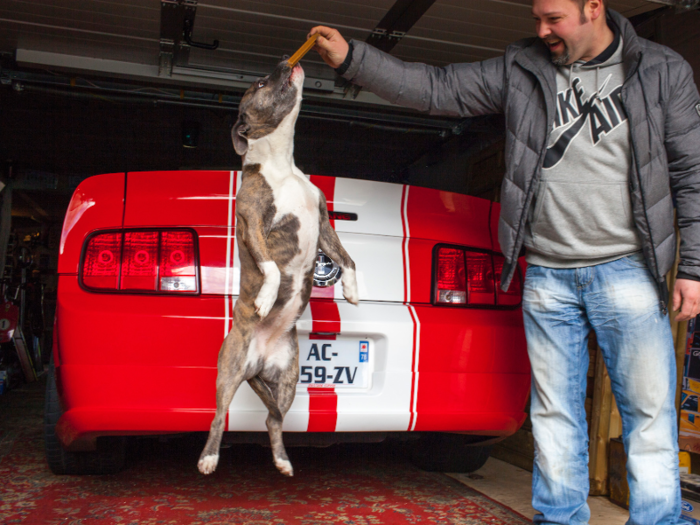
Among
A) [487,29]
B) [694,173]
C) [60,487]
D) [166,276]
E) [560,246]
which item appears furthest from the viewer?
[487,29]

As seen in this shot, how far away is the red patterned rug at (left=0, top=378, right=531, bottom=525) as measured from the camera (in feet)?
7.22

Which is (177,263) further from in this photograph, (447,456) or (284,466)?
(447,456)

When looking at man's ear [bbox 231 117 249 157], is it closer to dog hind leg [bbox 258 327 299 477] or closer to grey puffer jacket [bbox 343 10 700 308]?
grey puffer jacket [bbox 343 10 700 308]

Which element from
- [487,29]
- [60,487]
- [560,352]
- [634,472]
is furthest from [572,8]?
[60,487]

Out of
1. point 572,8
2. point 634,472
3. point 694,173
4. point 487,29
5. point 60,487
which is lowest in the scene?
point 60,487

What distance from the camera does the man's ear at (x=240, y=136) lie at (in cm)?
170

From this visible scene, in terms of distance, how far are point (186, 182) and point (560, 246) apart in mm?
1328

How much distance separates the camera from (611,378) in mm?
1939

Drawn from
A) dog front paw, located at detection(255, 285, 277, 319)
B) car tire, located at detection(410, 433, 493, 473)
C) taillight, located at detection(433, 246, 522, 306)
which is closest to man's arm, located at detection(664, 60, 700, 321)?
taillight, located at detection(433, 246, 522, 306)

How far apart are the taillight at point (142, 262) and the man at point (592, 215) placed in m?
0.84

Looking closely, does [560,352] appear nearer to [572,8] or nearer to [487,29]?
[572,8]

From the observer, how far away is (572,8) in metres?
1.81

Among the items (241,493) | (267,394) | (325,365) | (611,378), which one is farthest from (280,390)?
(611,378)

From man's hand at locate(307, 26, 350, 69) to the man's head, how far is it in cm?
61
